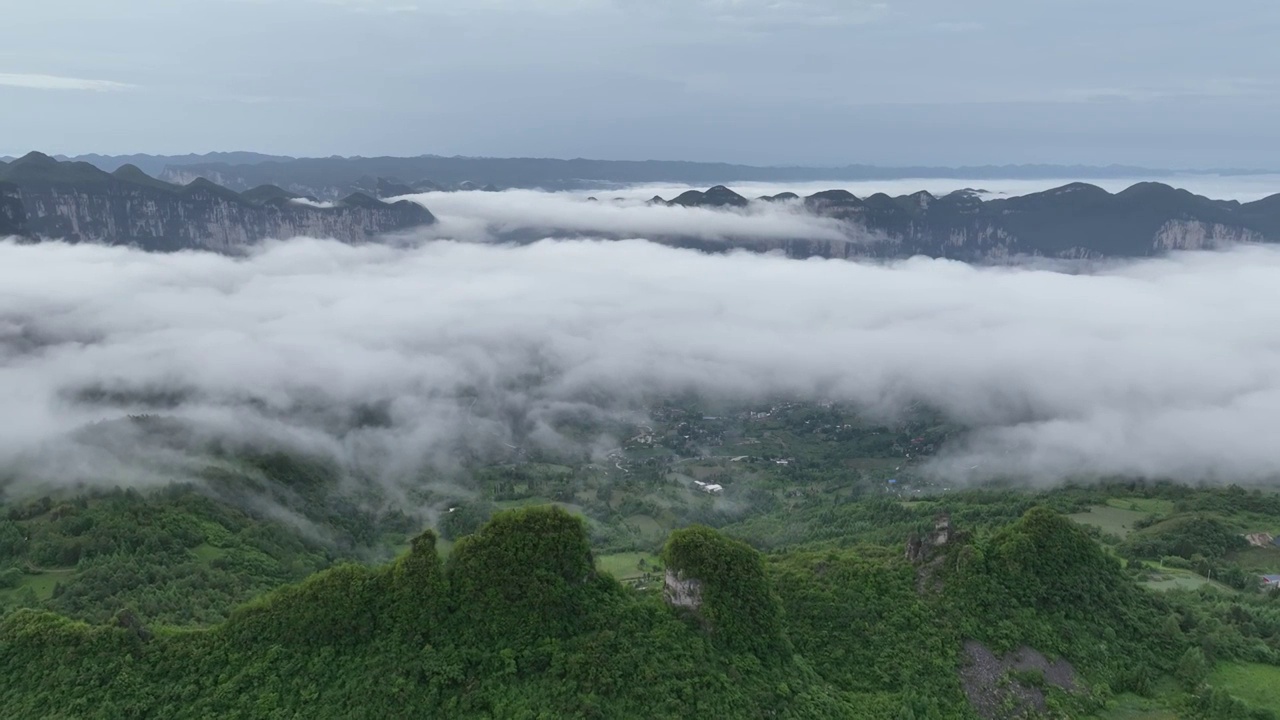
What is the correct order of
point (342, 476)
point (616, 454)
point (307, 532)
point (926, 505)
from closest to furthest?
point (307, 532) → point (926, 505) → point (342, 476) → point (616, 454)

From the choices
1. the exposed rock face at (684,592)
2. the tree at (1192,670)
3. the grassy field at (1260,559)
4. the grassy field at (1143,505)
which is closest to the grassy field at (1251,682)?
the tree at (1192,670)

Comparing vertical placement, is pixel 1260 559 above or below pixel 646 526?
above

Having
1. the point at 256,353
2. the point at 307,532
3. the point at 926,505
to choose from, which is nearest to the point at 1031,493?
the point at 926,505

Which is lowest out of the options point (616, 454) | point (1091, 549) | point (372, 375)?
point (616, 454)

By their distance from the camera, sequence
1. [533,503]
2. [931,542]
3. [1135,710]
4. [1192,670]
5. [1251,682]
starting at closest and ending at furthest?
[1135,710], [1192,670], [1251,682], [931,542], [533,503]

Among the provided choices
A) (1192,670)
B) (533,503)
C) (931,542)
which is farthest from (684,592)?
(533,503)

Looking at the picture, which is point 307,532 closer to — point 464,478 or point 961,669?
point 464,478

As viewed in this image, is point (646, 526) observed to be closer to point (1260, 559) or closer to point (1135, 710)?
point (1260, 559)
